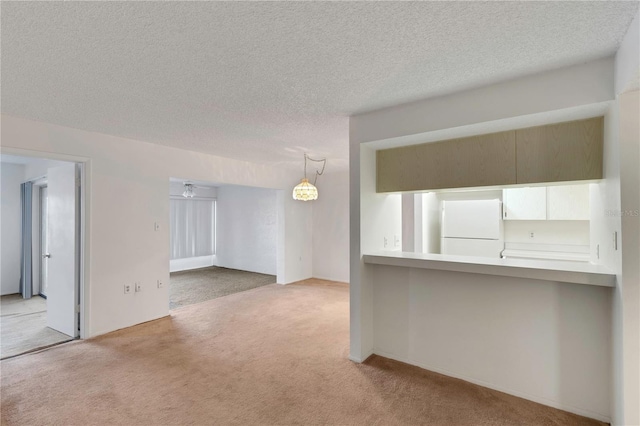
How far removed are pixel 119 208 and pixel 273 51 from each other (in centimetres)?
313

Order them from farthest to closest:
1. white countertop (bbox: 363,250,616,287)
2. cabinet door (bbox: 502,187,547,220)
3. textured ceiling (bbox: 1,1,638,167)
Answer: cabinet door (bbox: 502,187,547,220), white countertop (bbox: 363,250,616,287), textured ceiling (bbox: 1,1,638,167)

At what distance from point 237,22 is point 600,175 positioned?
258 centimetres

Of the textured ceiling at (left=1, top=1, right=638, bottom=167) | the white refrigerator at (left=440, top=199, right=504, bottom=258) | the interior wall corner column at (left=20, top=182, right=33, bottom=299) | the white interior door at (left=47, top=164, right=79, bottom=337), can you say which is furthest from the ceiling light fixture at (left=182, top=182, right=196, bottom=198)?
the white refrigerator at (left=440, top=199, right=504, bottom=258)

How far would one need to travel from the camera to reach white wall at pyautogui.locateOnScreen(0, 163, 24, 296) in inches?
208

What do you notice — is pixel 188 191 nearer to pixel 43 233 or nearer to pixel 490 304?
pixel 43 233

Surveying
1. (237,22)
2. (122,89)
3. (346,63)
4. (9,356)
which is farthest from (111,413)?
(346,63)

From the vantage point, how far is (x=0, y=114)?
9.43 ft

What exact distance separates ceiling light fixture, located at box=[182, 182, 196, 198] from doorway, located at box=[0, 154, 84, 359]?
272cm

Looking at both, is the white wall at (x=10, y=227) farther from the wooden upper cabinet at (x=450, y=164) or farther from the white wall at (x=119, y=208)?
the wooden upper cabinet at (x=450, y=164)

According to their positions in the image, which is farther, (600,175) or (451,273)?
(451,273)

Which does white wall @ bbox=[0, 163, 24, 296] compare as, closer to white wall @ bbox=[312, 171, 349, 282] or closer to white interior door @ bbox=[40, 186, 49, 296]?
white interior door @ bbox=[40, 186, 49, 296]

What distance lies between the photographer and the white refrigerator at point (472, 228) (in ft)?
14.8

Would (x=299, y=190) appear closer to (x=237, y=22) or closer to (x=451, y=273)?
(x=451, y=273)

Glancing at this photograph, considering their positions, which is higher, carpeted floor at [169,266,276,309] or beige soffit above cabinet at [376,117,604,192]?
beige soffit above cabinet at [376,117,604,192]
